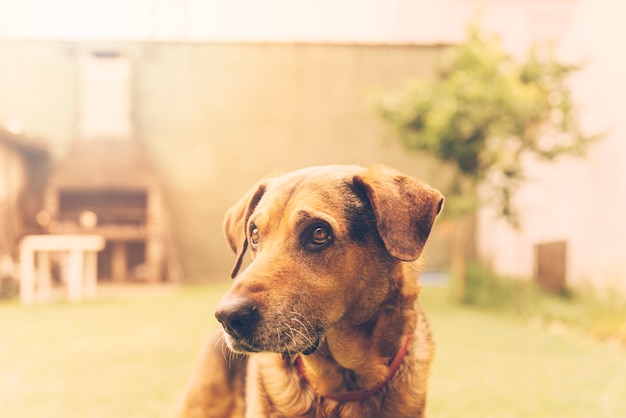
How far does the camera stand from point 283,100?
10.5 metres

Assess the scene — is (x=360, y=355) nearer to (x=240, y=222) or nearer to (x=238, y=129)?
(x=240, y=222)

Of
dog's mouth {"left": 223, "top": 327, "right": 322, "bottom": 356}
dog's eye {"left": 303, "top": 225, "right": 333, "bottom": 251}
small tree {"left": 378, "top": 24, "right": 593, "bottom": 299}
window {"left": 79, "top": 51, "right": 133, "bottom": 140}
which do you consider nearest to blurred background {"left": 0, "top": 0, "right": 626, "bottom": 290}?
window {"left": 79, "top": 51, "right": 133, "bottom": 140}

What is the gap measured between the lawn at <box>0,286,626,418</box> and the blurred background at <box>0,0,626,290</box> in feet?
5.34

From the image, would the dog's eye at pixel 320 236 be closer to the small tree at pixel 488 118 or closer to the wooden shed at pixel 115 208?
the small tree at pixel 488 118

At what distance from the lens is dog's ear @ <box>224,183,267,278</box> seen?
2076mm

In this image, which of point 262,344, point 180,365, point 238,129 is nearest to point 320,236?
point 262,344

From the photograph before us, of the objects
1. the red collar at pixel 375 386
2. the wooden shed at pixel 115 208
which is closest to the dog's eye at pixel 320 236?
the red collar at pixel 375 386

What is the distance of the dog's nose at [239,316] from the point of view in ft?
4.92

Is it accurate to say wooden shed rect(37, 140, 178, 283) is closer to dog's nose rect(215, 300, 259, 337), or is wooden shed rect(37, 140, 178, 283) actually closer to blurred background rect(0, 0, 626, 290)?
blurred background rect(0, 0, 626, 290)

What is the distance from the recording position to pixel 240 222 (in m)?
2.13

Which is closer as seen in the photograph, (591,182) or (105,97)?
(591,182)

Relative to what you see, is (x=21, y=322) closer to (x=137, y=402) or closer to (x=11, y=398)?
(x=11, y=398)

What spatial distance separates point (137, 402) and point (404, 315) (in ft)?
6.39

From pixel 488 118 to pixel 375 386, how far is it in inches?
215
